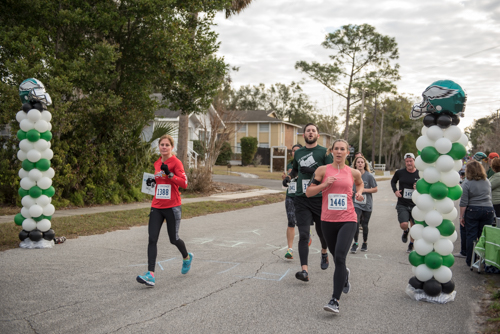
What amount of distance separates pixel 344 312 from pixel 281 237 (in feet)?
16.1

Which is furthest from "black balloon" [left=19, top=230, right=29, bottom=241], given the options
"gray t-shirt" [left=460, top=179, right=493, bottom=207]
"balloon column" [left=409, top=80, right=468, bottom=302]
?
"gray t-shirt" [left=460, top=179, right=493, bottom=207]

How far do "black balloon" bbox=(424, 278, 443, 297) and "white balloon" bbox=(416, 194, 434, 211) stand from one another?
2.96ft

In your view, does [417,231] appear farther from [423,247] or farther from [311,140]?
[311,140]

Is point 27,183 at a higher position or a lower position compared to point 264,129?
lower

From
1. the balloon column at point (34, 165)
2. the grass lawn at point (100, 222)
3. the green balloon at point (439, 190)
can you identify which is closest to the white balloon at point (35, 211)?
the balloon column at point (34, 165)

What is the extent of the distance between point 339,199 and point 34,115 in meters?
5.84

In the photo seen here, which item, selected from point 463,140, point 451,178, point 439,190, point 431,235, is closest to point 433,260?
point 431,235

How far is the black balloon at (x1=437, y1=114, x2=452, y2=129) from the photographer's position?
5348mm

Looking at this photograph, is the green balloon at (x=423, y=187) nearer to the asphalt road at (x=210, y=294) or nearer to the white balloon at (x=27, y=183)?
the asphalt road at (x=210, y=294)

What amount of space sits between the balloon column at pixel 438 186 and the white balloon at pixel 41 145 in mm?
6504

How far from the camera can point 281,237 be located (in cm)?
971

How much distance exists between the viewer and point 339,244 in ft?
15.9

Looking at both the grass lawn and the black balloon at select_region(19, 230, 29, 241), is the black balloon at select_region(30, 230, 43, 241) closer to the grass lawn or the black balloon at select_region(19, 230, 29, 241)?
the black balloon at select_region(19, 230, 29, 241)

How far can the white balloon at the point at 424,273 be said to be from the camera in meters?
5.36
